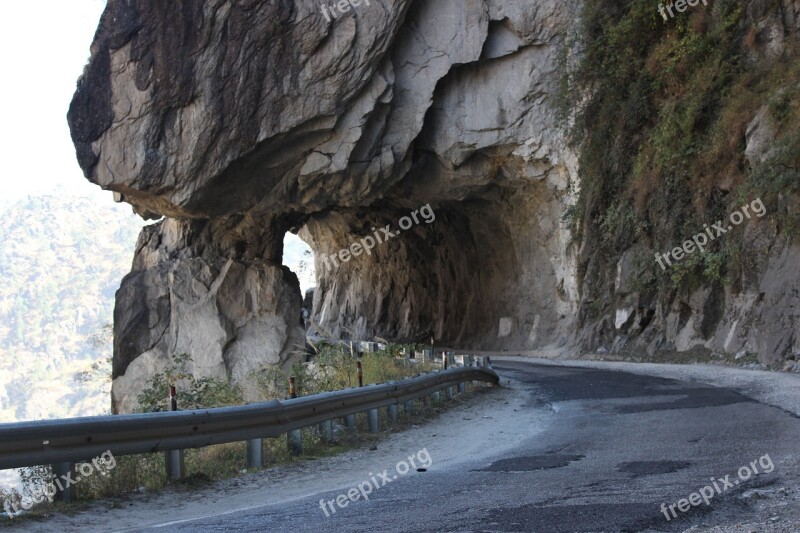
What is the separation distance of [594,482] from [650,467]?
0.73 meters

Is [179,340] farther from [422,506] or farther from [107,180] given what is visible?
[422,506]

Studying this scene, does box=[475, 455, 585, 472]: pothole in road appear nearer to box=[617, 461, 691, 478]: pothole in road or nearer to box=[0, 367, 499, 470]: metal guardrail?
box=[617, 461, 691, 478]: pothole in road

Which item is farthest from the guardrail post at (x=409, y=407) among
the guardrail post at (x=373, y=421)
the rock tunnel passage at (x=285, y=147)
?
the rock tunnel passage at (x=285, y=147)

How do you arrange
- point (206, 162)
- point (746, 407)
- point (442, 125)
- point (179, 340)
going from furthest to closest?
point (179, 340), point (442, 125), point (206, 162), point (746, 407)

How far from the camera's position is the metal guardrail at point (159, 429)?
5699 mm

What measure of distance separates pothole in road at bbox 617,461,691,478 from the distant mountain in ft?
372

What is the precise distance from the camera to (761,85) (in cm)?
1983

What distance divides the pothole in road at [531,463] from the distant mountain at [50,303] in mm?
112192

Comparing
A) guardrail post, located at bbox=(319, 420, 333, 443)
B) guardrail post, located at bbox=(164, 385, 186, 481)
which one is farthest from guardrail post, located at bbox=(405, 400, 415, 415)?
guardrail post, located at bbox=(164, 385, 186, 481)

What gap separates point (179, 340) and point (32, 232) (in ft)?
569

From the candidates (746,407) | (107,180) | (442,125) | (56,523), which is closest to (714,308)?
(746,407)

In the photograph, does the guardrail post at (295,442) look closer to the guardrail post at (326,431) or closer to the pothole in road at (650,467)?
the guardrail post at (326,431)

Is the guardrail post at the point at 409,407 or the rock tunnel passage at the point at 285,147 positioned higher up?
the rock tunnel passage at the point at 285,147

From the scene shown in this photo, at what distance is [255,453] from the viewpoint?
7836 mm
